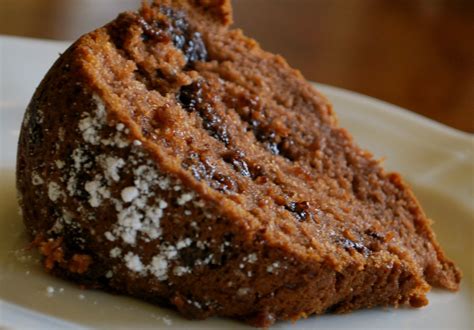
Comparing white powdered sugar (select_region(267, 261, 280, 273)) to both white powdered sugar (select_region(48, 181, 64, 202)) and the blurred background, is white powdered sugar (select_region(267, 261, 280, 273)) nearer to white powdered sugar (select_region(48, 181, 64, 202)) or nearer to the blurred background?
white powdered sugar (select_region(48, 181, 64, 202))

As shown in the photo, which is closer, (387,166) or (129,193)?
(129,193)

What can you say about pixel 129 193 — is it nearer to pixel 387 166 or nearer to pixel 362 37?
pixel 387 166

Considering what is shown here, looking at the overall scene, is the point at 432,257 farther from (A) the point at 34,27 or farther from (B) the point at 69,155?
(A) the point at 34,27

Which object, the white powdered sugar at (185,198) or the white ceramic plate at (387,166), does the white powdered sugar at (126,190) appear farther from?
the white ceramic plate at (387,166)

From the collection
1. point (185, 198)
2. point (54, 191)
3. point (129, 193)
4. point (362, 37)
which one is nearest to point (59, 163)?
point (54, 191)

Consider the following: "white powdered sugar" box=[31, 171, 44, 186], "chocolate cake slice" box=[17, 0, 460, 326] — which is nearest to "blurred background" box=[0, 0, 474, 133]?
"chocolate cake slice" box=[17, 0, 460, 326]

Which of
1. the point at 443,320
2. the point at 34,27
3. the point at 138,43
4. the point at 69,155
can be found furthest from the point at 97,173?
the point at 34,27
